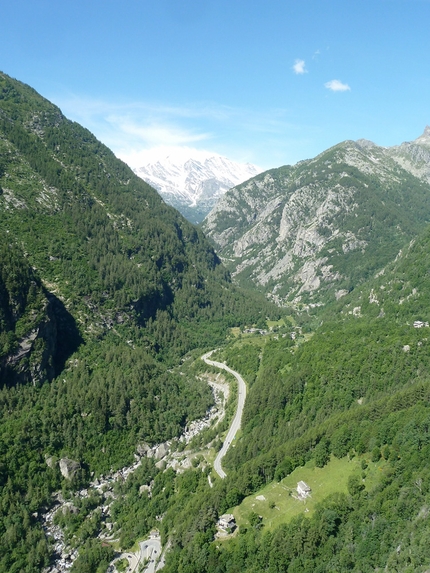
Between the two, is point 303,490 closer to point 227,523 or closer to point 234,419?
point 227,523

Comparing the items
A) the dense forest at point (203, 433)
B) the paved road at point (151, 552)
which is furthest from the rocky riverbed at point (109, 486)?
the paved road at point (151, 552)

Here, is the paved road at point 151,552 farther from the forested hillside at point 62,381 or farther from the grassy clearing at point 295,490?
the forested hillside at point 62,381

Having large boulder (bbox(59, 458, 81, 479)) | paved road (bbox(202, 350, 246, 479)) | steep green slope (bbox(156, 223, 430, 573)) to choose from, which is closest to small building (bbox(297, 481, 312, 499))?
steep green slope (bbox(156, 223, 430, 573))

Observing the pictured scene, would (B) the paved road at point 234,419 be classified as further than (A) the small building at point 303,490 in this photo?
Yes

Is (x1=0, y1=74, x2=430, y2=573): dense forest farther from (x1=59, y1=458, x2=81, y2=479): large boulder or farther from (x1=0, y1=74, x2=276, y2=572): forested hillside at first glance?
(x1=59, y1=458, x2=81, y2=479): large boulder

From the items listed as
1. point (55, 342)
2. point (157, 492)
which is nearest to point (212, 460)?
point (157, 492)

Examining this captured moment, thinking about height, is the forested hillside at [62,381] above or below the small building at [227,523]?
above

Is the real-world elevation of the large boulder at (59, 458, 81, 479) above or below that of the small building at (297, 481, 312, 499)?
below
